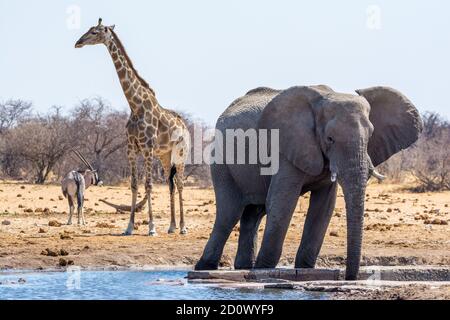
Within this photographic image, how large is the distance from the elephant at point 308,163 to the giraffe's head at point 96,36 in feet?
21.8

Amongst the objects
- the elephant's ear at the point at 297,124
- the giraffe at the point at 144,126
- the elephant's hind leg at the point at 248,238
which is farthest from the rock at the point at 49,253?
the elephant's ear at the point at 297,124

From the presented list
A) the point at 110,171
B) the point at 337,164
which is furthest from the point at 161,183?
the point at 337,164

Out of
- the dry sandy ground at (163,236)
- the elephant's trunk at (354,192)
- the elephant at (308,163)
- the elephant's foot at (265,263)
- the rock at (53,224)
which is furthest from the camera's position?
the rock at (53,224)

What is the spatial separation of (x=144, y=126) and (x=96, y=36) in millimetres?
1953

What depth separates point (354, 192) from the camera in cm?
1274

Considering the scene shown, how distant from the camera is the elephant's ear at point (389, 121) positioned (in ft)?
47.4

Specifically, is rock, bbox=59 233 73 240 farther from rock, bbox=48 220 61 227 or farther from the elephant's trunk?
the elephant's trunk

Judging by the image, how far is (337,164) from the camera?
13.0 meters

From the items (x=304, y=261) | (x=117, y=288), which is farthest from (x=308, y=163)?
(x=117, y=288)

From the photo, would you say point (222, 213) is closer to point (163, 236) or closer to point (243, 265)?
point (243, 265)

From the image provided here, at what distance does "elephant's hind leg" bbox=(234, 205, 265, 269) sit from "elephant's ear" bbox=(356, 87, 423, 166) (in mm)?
1854

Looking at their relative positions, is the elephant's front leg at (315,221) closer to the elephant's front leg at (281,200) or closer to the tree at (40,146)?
the elephant's front leg at (281,200)
